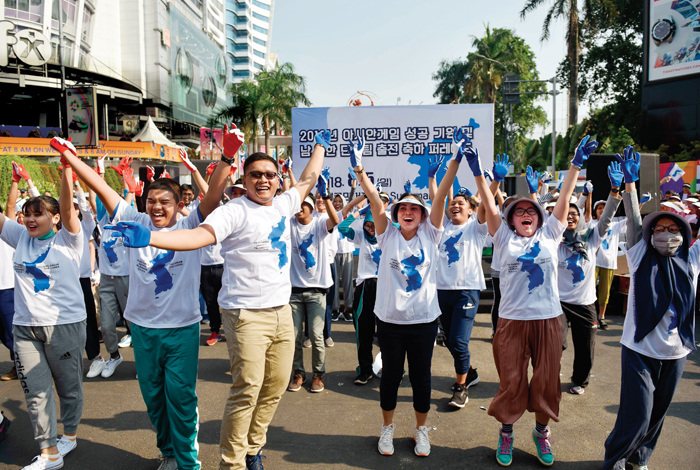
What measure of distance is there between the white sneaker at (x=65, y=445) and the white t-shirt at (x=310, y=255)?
225cm

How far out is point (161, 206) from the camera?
3.31 meters

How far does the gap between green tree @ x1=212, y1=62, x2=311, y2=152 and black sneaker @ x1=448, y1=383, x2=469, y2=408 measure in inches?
1075

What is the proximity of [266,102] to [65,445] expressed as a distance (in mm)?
29315

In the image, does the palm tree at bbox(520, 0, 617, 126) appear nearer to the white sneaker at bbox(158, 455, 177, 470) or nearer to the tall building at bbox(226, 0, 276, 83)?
the white sneaker at bbox(158, 455, 177, 470)

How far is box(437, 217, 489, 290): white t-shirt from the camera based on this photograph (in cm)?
479

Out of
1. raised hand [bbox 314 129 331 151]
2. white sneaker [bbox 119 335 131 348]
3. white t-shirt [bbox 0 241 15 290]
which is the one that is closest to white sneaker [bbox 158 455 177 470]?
raised hand [bbox 314 129 331 151]

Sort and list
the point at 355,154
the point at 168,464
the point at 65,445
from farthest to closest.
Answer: the point at 355,154 < the point at 65,445 < the point at 168,464

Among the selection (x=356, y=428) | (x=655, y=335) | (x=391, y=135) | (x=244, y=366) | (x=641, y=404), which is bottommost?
(x=356, y=428)

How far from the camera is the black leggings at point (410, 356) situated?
11.7 ft

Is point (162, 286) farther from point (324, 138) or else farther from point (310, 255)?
point (310, 255)

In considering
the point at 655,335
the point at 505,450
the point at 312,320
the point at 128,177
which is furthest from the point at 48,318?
the point at 655,335

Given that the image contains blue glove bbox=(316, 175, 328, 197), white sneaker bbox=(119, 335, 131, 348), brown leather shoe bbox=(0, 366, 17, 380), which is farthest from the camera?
white sneaker bbox=(119, 335, 131, 348)

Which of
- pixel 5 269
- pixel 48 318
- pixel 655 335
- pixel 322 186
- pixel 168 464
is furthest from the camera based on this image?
pixel 5 269

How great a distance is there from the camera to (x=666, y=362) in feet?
10.6
